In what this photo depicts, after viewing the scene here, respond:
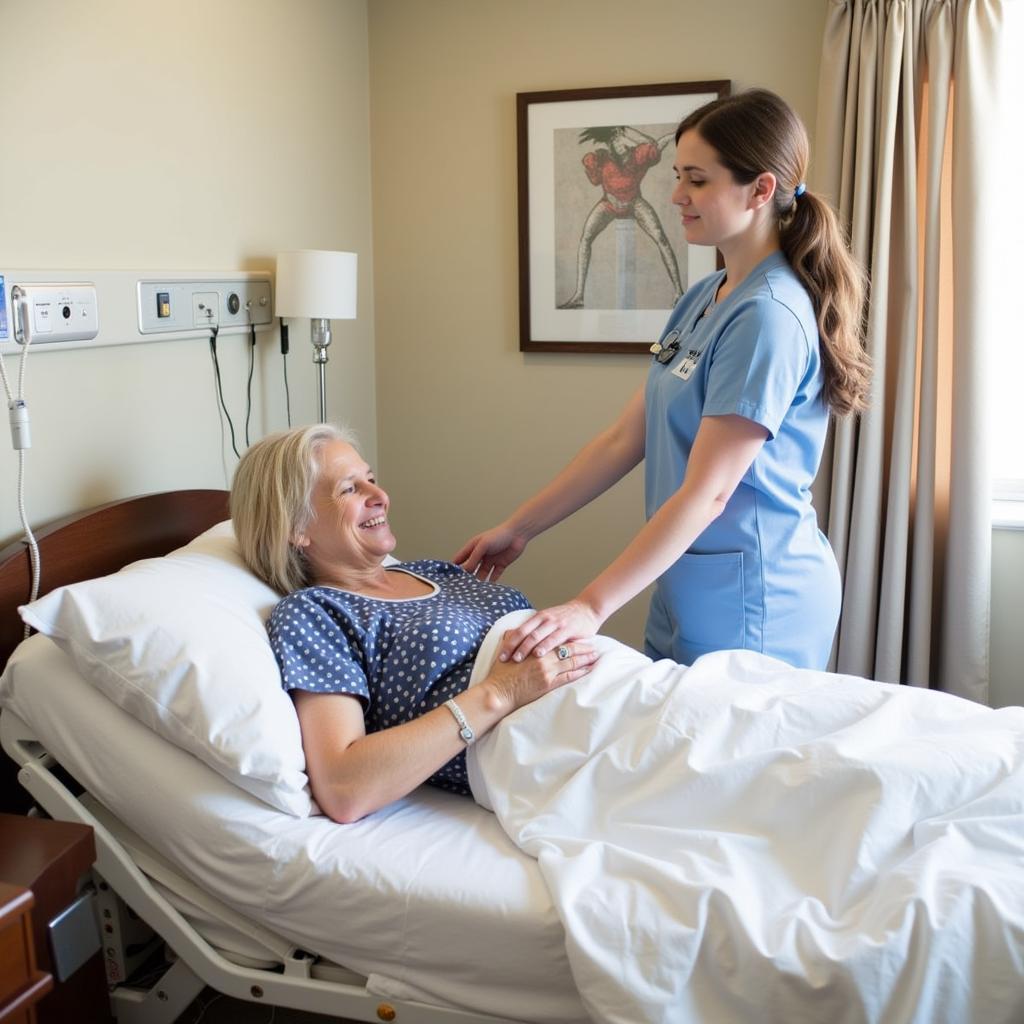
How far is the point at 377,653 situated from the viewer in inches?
70.7

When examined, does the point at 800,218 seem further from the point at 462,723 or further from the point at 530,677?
the point at 462,723

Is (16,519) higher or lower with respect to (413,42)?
lower

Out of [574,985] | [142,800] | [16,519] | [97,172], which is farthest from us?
[97,172]

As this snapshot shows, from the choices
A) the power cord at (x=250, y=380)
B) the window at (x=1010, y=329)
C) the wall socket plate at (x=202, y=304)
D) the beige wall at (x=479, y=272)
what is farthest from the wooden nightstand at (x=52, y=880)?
the window at (x=1010, y=329)

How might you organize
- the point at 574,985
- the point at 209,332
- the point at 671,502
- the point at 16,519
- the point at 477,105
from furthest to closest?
the point at 477,105
the point at 209,332
the point at 16,519
the point at 671,502
the point at 574,985

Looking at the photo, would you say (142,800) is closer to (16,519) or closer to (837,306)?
(16,519)

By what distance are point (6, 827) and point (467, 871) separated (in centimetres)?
61

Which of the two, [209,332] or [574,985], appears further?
[209,332]

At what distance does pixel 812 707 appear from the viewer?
1625 millimetres

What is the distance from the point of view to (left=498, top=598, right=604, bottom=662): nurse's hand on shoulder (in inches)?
68.2

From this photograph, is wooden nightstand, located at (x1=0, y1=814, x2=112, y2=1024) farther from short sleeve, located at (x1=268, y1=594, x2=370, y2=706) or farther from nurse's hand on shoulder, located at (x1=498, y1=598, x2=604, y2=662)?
nurse's hand on shoulder, located at (x1=498, y1=598, x2=604, y2=662)

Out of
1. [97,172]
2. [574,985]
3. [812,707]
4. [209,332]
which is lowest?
[574,985]

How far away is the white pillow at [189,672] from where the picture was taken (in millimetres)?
1580

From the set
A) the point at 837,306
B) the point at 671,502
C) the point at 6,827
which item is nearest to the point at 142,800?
the point at 6,827
